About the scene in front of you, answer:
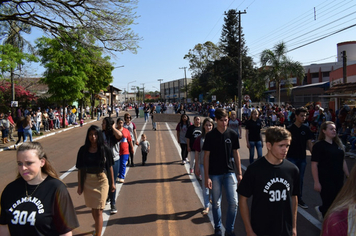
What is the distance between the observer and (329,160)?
4.97 meters

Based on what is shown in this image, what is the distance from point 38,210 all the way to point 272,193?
2.17m

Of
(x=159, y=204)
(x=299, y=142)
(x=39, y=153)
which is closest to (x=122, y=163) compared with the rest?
(x=159, y=204)

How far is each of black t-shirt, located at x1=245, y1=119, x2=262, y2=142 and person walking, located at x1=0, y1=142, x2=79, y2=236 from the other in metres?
6.83

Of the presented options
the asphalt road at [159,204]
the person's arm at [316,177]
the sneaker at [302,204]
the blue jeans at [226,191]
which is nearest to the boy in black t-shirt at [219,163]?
the blue jeans at [226,191]

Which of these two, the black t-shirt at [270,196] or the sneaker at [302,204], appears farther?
the sneaker at [302,204]

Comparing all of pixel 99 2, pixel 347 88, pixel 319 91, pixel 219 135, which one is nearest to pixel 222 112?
pixel 219 135

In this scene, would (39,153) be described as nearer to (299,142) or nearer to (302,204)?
(299,142)

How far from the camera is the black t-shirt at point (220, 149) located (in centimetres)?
479

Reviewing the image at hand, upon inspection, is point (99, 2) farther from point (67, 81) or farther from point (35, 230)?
point (67, 81)

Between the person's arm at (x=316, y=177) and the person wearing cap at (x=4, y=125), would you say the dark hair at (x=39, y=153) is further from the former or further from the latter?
the person wearing cap at (x=4, y=125)

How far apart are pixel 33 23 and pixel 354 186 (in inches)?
555

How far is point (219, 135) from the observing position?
16.1 feet

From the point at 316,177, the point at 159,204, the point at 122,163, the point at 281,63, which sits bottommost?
the point at 159,204

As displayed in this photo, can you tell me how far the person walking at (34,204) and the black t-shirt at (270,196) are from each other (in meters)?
1.74
